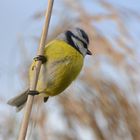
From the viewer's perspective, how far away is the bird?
32.6 inches

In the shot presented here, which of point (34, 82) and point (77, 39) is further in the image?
point (77, 39)

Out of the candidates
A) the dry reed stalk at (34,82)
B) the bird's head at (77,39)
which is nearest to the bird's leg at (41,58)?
the dry reed stalk at (34,82)

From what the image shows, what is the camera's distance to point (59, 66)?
847mm

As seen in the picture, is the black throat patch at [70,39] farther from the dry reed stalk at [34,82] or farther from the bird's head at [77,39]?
the dry reed stalk at [34,82]

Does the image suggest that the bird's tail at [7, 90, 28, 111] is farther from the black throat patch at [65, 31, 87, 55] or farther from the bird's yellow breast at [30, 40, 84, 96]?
the black throat patch at [65, 31, 87, 55]

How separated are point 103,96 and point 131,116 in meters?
0.09

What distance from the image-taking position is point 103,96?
137cm

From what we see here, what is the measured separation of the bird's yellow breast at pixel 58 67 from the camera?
0.83m

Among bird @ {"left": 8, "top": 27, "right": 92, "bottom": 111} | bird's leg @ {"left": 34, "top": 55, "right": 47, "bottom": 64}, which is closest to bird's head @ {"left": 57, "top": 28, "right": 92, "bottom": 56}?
bird @ {"left": 8, "top": 27, "right": 92, "bottom": 111}

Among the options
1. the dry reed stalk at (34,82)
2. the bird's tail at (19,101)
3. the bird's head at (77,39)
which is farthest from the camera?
the bird's head at (77,39)

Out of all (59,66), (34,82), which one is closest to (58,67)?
(59,66)

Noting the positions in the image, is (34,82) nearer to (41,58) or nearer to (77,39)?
(41,58)

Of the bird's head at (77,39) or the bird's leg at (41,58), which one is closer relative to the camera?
the bird's leg at (41,58)

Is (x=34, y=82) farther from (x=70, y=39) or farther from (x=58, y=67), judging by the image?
(x=70, y=39)
